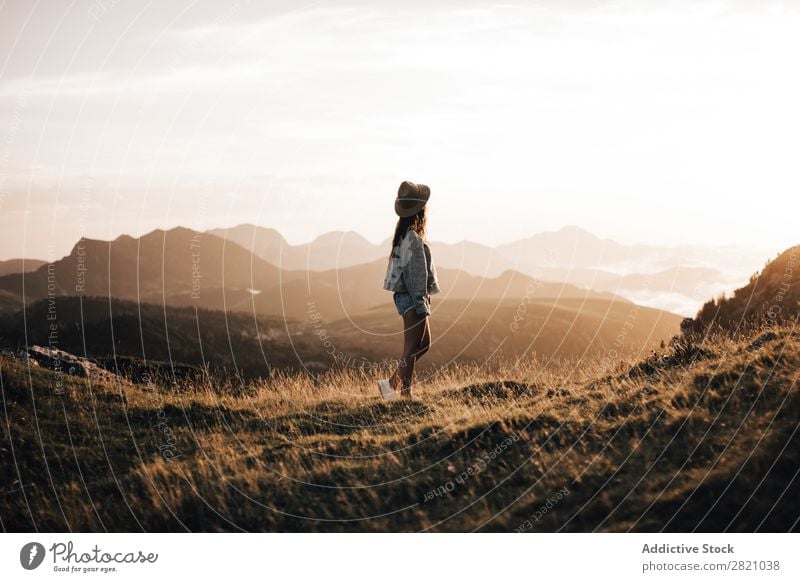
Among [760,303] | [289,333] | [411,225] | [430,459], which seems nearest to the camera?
[430,459]

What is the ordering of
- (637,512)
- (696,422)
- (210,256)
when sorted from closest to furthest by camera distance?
1. (637,512)
2. (696,422)
3. (210,256)

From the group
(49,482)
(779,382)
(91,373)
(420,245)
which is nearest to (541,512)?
(779,382)

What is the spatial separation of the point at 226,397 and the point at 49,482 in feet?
14.6

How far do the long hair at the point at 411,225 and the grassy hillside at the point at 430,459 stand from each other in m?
2.84

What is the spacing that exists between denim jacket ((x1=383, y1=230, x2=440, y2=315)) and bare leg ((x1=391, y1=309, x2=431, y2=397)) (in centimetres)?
23

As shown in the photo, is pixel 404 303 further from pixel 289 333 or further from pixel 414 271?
pixel 289 333

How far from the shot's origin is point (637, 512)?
8680 millimetres

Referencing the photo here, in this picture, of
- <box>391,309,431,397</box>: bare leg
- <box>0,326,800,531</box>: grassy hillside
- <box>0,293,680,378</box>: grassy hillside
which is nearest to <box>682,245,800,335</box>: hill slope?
<box>0,326,800,531</box>: grassy hillside

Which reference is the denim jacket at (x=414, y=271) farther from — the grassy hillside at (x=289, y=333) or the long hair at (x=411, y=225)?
the grassy hillside at (x=289, y=333)

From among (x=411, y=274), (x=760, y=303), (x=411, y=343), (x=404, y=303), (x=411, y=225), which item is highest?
(x=411, y=225)

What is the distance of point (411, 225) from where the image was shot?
12.5 meters

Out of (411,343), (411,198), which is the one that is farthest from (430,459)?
(411,198)

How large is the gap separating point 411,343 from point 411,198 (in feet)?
7.83

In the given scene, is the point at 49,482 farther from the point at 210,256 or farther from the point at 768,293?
the point at 210,256
